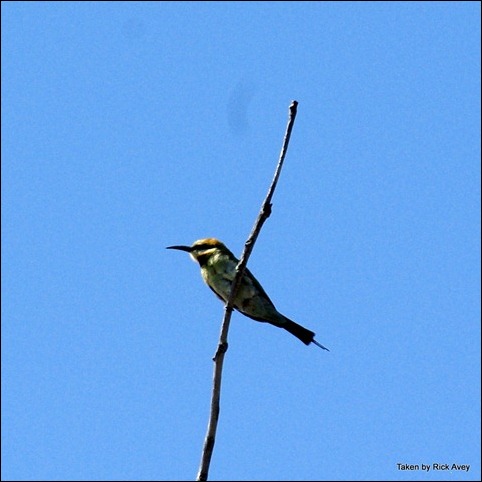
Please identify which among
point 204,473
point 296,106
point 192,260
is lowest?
point 204,473

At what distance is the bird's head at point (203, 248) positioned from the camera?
455 cm

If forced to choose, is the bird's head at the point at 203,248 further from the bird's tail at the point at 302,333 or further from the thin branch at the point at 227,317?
the thin branch at the point at 227,317

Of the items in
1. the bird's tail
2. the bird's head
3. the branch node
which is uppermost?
the bird's head

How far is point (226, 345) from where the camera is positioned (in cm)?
224

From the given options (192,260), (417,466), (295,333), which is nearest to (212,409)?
(417,466)

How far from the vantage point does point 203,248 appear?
4.65m

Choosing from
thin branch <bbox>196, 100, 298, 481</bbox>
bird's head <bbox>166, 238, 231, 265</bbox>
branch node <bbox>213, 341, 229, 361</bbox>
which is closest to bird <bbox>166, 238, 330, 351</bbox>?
bird's head <bbox>166, 238, 231, 265</bbox>

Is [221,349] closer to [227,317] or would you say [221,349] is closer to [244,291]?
[227,317]

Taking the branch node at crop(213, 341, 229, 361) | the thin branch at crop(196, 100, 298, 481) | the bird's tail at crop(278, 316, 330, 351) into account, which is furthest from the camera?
the bird's tail at crop(278, 316, 330, 351)

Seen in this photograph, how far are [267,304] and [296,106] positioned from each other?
2117 mm

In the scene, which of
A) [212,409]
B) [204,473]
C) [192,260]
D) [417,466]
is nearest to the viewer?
[204,473]

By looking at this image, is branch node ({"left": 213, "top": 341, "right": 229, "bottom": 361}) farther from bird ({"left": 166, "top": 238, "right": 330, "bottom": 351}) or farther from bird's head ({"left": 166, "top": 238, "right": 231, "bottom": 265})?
bird's head ({"left": 166, "top": 238, "right": 231, "bottom": 265})

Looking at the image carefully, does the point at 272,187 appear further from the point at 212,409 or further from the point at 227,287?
the point at 227,287

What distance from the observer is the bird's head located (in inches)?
179
